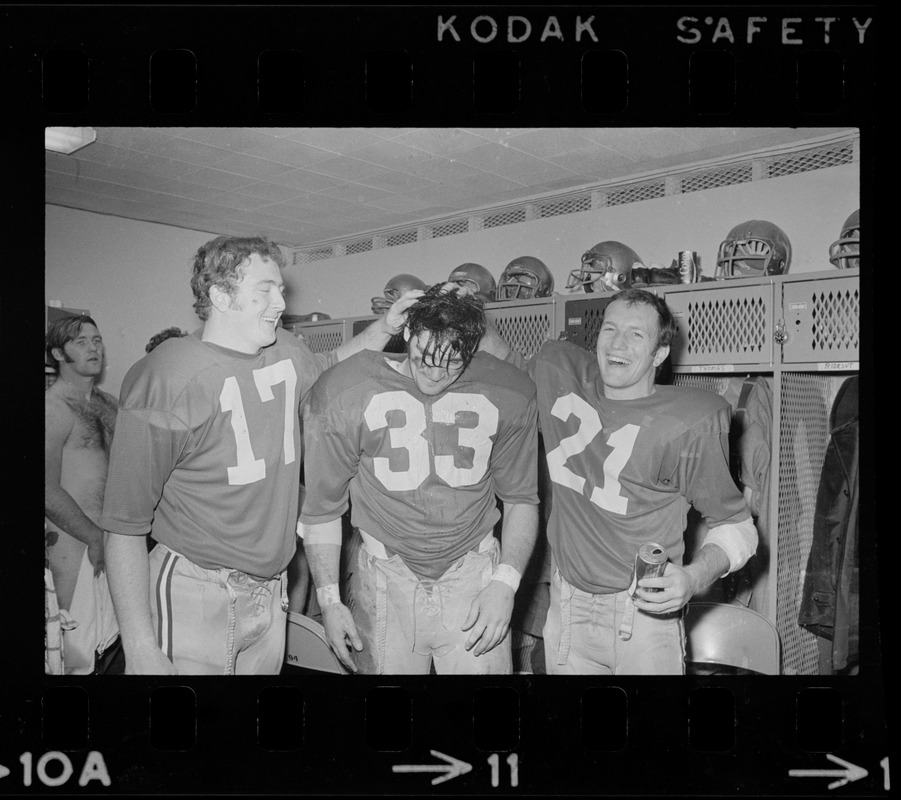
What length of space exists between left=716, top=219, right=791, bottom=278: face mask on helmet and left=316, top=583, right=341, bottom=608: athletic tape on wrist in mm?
1712

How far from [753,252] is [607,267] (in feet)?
1.85

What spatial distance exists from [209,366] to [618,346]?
126 cm

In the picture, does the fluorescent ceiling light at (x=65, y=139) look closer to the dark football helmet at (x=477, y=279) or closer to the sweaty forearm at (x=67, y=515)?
the sweaty forearm at (x=67, y=515)

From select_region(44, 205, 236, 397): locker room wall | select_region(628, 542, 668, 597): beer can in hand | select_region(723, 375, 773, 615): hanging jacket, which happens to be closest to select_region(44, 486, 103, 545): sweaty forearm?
select_region(44, 205, 236, 397): locker room wall

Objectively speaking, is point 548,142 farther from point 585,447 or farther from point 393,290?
point 585,447

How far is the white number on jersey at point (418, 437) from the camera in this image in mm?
2246

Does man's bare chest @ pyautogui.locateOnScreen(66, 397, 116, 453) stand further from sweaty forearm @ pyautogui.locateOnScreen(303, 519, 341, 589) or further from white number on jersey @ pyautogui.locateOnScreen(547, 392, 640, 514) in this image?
white number on jersey @ pyautogui.locateOnScreen(547, 392, 640, 514)

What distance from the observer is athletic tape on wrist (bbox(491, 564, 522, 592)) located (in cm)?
227

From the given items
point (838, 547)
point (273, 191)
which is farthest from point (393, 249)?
point (838, 547)

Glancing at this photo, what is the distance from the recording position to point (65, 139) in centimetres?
225
